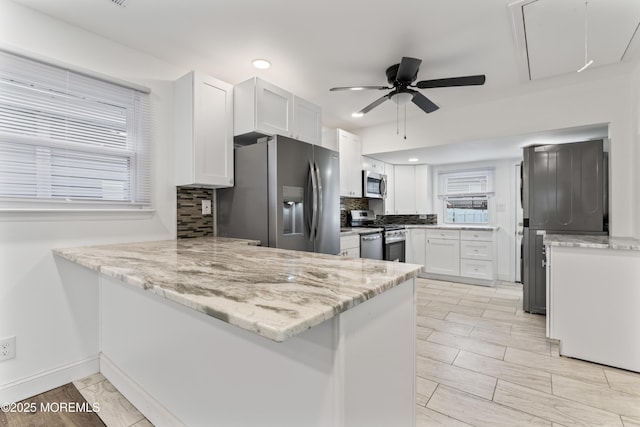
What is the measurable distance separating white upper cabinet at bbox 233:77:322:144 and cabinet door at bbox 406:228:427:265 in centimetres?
292

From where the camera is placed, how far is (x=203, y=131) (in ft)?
8.02

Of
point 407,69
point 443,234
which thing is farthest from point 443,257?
point 407,69

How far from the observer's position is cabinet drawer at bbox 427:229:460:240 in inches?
185

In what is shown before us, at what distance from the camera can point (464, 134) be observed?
147 inches

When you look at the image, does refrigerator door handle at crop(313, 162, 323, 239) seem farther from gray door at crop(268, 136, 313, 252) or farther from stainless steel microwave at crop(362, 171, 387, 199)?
stainless steel microwave at crop(362, 171, 387, 199)

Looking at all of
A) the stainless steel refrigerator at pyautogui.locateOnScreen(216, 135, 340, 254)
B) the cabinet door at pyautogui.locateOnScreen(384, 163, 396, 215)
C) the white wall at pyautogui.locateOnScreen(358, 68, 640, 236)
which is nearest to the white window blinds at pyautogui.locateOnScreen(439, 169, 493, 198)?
the cabinet door at pyautogui.locateOnScreen(384, 163, 396, 215)

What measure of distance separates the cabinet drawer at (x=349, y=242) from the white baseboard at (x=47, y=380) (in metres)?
2.48

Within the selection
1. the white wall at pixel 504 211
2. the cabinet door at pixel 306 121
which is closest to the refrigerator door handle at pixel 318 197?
the cabinet door at pixel 306 121

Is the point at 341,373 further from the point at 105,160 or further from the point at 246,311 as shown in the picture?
the point at 105,160

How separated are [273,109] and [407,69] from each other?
3.92 feet

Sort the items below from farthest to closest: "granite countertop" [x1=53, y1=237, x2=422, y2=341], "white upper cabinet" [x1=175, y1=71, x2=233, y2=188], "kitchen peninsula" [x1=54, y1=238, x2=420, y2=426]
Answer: "white upper cabinet" [x1=175, y1=71, x2=233, y2=188]
"kitchen peninsula" [x1=54, y1=238, x2=420, y2=426]
"granite countertop" [x1=53, y1=237, x2=422, y2=341]

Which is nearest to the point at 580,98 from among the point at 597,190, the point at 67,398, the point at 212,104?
the point at 597,190

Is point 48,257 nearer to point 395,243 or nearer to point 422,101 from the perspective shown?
point 422,101

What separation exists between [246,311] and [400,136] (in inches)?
159
